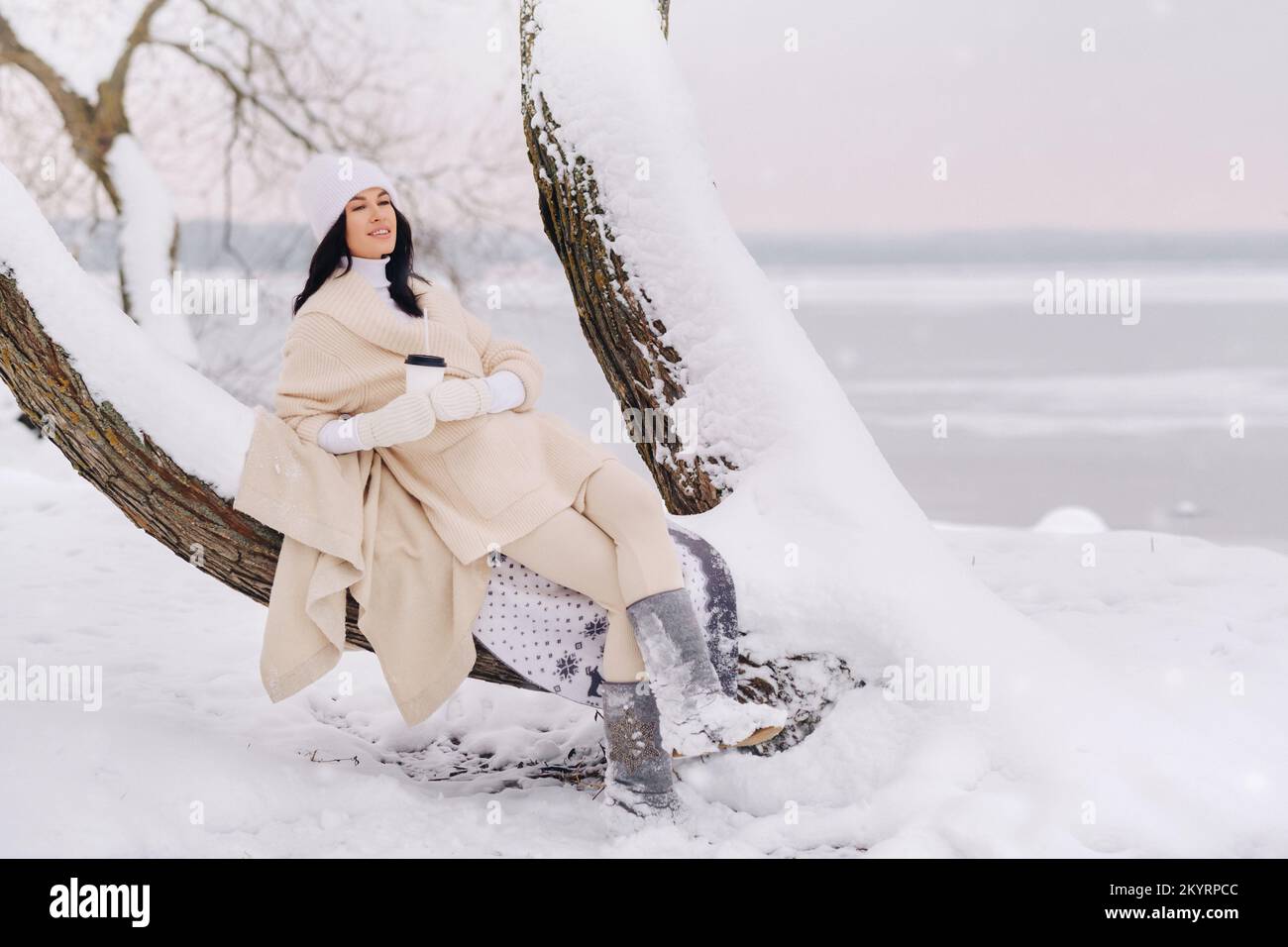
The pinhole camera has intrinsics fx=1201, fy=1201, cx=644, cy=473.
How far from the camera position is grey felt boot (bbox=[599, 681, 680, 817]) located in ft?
10.8

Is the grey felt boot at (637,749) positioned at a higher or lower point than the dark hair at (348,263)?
lower

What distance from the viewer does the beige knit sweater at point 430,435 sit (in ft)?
10.6

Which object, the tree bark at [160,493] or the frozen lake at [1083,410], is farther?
the frozen lake at [1083,410]

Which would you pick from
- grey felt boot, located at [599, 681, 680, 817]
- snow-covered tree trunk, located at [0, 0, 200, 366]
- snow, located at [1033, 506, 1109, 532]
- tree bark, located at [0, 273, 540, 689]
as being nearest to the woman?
grey felt boot, located at [599, 681, 680, 817]

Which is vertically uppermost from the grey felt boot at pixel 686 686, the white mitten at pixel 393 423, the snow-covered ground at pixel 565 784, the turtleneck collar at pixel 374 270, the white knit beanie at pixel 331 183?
the white knit beanie at pixel 331 183

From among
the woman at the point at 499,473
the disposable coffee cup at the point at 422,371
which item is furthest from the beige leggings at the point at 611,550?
the disposable coffee cup at the point at 422,371

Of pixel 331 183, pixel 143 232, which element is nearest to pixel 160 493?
pixel 331 183

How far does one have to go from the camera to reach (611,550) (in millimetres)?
3230

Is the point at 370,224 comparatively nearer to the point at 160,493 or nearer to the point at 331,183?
the point at 331,183

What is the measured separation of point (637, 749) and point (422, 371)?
119 cm

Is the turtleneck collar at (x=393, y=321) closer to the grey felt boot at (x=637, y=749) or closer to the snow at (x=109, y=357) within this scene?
the snow at (x=109, y=357)

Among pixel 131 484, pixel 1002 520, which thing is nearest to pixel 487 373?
pixel 131 484

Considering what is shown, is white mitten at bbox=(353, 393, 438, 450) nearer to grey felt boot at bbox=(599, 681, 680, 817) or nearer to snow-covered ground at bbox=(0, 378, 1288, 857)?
grey felt boot at bbox=(599, 681, 680, 817)
